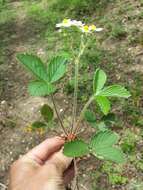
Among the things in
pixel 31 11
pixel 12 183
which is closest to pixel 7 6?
pixel 31 11

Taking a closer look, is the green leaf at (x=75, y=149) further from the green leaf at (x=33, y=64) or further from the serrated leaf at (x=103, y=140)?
the green leaf at (x=33, y=64)

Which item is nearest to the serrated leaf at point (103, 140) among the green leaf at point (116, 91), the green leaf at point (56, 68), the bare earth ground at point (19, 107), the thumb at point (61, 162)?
the green leaf at point (116, 91)

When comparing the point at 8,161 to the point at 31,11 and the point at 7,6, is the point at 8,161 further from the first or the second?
the point at 7,6

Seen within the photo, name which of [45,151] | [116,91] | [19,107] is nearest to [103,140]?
[116,91]

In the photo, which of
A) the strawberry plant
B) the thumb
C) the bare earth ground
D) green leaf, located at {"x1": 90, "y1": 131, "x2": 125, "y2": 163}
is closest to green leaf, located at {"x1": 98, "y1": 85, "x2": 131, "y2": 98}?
the strawberry plant

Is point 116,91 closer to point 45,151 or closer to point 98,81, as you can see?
point 98,81

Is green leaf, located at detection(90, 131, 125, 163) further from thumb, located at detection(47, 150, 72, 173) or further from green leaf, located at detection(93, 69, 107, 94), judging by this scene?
thumb, located at detection(47, 150, 72, 173)
